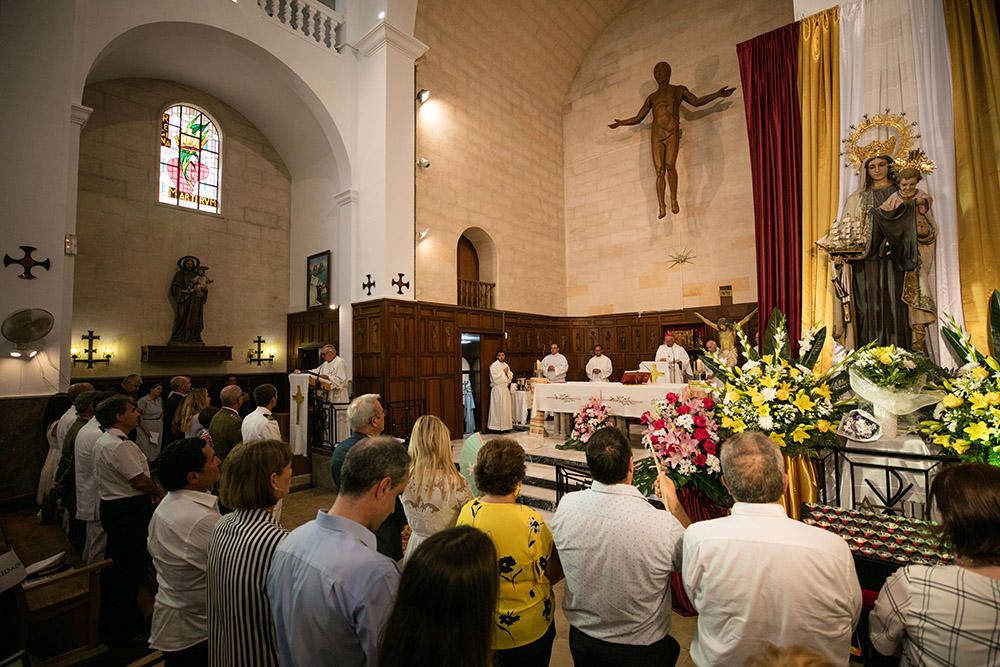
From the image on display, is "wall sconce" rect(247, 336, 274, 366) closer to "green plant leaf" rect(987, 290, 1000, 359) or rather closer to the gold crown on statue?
the gold crown on statue

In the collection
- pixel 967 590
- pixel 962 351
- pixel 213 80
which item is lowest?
pixel 967 590

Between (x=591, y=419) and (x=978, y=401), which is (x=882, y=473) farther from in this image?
(x=591, y=419)

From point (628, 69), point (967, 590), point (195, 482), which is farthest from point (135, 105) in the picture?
point (967, 590)

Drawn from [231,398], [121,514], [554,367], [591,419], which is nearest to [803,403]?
[591,419]

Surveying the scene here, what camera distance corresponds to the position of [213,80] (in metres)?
9.72

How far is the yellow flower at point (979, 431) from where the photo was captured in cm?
289

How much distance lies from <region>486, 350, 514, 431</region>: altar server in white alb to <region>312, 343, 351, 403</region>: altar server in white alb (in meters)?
2.94

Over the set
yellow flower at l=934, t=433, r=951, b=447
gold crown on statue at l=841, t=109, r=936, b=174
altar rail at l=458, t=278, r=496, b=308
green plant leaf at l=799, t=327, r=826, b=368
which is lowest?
yellow flower at l=934, t=433, r=951, b=447

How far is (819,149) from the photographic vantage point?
5789mm

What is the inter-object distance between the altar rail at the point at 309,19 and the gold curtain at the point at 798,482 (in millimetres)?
10264

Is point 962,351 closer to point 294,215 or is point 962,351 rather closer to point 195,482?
point 195,482

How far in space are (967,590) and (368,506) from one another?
69.2 inches

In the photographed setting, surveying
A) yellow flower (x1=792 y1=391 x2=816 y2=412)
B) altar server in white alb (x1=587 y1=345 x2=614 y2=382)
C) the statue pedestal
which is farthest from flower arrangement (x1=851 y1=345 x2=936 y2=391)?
the statue pedestal

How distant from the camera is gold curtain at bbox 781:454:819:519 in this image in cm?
355
